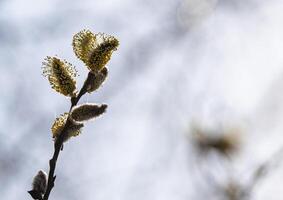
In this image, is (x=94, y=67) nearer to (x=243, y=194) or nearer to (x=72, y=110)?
(x=72, y=110)

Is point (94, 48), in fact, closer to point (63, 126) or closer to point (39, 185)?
point (63, 126)

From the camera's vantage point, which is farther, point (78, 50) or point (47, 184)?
point (78, 50)

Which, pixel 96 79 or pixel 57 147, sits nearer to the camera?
pixel 57 147

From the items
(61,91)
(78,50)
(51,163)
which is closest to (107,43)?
(78,50)

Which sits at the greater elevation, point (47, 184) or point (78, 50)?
point (78, 50)

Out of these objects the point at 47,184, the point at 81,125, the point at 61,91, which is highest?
the point at 61,91

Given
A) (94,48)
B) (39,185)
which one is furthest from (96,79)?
(39,185)

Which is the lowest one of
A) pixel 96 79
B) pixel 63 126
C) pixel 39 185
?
pixel 39 185

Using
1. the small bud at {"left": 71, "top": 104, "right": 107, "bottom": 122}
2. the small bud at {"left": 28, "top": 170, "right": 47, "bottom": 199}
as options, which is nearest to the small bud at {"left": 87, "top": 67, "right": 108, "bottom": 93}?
the small bud at {"left": 71, "top": 104, "right": 107, "bottom": 122}
